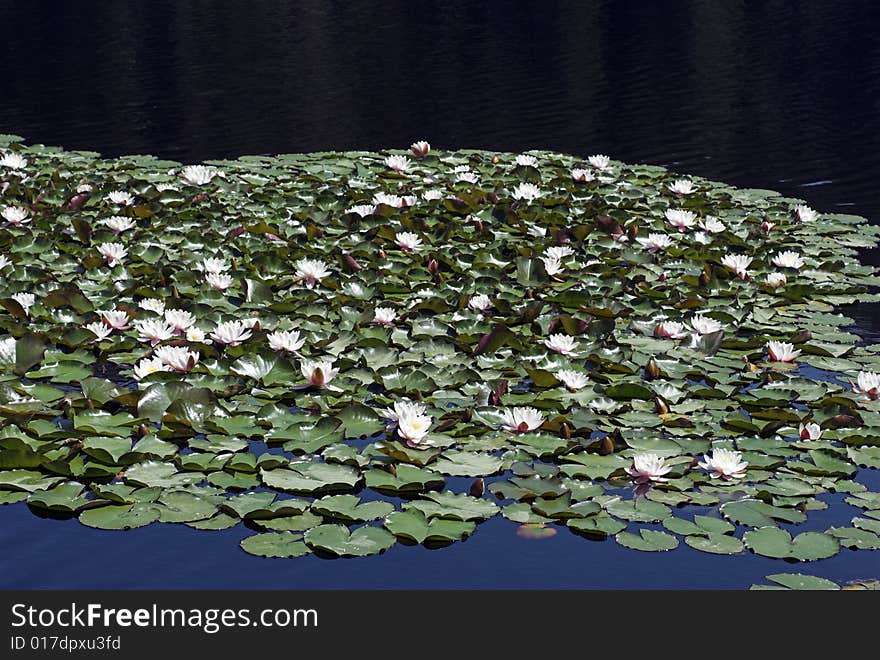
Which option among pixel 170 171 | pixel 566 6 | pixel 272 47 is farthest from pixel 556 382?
pixel 566 6

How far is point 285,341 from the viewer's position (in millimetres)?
5461

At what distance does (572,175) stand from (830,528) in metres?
6.00

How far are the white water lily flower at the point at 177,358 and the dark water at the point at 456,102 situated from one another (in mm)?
1111

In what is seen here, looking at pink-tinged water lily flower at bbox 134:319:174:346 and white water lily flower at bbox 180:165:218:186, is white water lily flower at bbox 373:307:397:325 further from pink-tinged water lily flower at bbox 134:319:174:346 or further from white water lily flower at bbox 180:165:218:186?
white water lily flower at bbox 180:165:218:186

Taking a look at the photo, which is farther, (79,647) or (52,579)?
(52,579)

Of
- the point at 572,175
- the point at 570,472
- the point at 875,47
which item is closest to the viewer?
the point at 570,472

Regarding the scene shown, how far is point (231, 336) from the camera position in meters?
5.46

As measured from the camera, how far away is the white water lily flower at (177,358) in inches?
204

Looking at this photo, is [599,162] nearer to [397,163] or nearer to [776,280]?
[397,163]

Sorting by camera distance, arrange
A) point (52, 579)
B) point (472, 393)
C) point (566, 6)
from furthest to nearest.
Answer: point (566, 6)
point (472, 393)
point (52, 579)

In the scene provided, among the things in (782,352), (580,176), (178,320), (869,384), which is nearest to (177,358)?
(178,320)

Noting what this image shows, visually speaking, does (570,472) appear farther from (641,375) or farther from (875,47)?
(875,47)

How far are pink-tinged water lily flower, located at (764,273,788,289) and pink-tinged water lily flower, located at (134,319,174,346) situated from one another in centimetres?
372

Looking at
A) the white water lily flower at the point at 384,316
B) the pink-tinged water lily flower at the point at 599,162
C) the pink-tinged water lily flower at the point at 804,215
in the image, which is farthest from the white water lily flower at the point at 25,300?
the pink-tinged water lily flower at the point at 804,215
